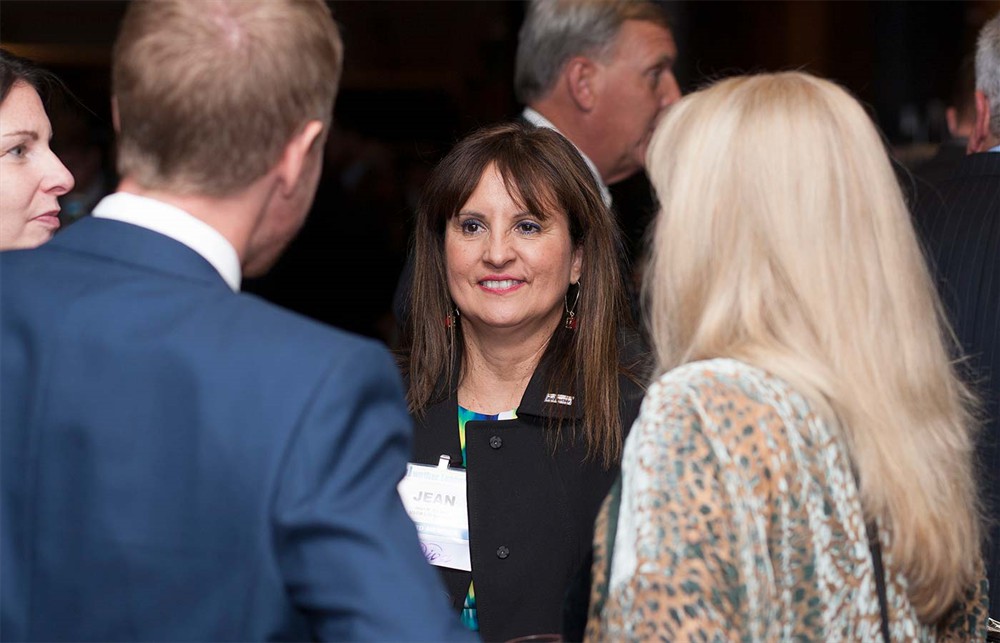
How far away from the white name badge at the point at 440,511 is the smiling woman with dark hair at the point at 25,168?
85cm

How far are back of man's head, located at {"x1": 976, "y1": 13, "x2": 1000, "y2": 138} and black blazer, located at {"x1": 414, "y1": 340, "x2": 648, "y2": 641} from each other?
120cm

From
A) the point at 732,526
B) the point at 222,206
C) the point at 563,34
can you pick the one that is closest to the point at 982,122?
the point at 563,34

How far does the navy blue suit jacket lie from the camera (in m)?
1.24

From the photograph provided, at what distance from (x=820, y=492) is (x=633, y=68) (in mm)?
2732

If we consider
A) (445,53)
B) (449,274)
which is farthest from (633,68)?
(445,53)

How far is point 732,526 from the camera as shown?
144 cm

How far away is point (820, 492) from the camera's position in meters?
1.50

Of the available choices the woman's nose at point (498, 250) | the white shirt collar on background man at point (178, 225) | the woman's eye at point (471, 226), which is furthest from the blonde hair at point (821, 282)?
the woman's eye at point (471, 226)

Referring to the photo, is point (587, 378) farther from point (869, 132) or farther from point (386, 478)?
point (386, 478)

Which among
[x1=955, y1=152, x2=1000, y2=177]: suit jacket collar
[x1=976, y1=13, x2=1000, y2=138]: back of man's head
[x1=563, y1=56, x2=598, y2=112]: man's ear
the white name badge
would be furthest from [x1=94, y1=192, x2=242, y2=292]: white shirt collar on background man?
[x1=563, y1=56, x2=598, y2=112]: man's ear

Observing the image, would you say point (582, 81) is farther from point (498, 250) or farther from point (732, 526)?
point (732, 526)

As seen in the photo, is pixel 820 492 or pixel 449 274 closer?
pixel 820 492

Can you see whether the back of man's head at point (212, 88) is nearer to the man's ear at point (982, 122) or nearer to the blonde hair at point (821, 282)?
the blonde hair at point (821, 282)

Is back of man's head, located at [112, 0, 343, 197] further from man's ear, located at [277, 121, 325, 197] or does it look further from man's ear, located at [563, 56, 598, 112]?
man's ear, located at [563, 56, 598, 112]
